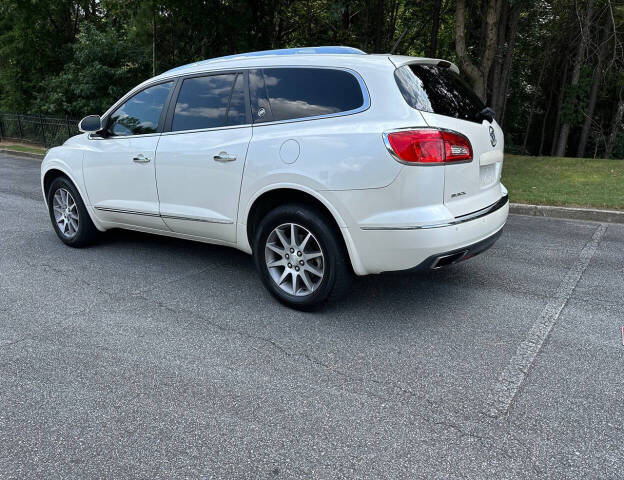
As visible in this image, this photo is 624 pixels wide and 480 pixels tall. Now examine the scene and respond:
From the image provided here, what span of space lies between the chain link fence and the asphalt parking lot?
13.7m

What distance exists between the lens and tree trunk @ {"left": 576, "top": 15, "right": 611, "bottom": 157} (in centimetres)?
1517

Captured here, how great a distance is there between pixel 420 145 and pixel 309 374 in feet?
5.27

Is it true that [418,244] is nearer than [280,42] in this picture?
Yes

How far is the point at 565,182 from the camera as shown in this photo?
937 centimetres

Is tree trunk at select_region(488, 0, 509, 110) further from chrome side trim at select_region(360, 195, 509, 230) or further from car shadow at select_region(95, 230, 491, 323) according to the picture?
chrome side trim at select_region(360, 195, 509, 230)

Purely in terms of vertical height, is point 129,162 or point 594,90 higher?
point 594,90

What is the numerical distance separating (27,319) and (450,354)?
3.08 metres

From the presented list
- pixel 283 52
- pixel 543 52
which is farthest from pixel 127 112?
pixel 543 52

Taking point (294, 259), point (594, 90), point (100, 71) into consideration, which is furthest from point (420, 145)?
point (594, 90)

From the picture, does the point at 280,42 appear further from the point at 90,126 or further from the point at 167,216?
the point at 167,216

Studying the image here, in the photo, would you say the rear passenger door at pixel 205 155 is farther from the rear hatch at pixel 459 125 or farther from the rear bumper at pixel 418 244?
the rear hatch at pixel 459 125

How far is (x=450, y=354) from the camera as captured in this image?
3.35m

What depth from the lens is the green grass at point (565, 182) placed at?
7803 millimetres

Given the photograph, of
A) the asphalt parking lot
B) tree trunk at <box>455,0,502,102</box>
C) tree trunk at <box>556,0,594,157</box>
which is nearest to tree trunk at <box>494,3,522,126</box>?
tree trunk at <box>556,0,594,157</box>
